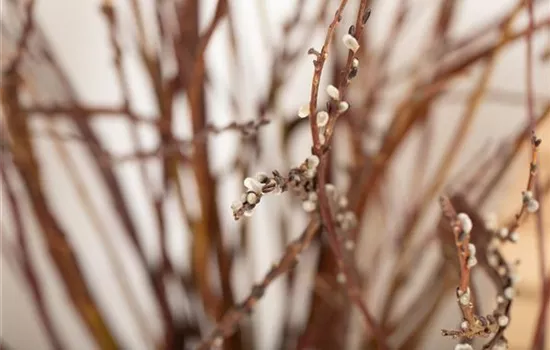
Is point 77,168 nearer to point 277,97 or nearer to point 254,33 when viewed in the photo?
point 254,33

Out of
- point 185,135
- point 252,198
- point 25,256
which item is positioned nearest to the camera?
point 252,198

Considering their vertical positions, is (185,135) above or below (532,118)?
above

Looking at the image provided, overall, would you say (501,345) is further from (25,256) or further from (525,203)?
(25,256)

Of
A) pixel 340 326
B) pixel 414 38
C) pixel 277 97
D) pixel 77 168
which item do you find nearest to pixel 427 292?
pixel 340 326

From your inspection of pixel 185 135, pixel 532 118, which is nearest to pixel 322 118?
pixel 532 118

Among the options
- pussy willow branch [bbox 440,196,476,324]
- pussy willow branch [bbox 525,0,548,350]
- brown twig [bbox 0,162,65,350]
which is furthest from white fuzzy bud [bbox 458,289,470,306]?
brown twig [bbox 0,162,65,350]

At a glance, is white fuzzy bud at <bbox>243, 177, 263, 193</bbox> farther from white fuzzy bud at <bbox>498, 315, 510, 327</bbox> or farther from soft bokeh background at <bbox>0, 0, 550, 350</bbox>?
soft bokeh background at <bbox>0, 0, 550, 350</bbox>

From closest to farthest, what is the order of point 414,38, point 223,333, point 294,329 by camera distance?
point 223,333
point 294,329
point 414,38
